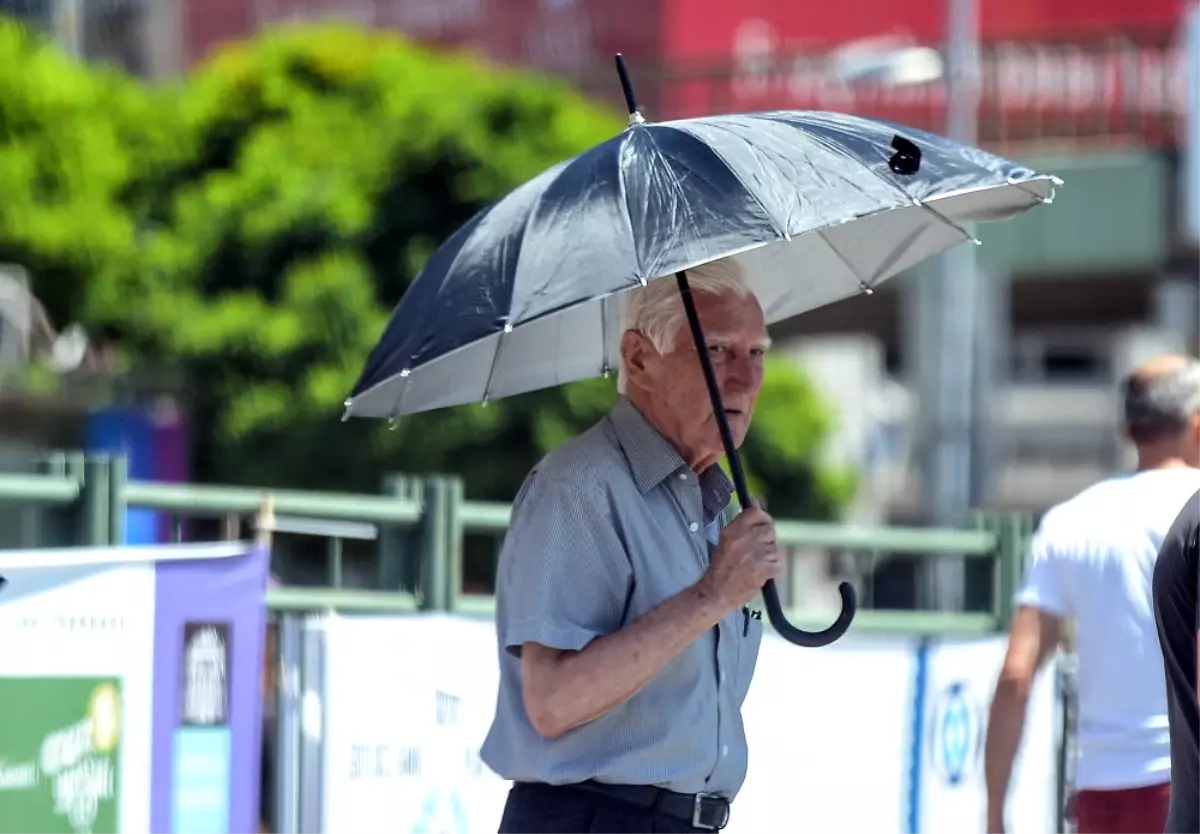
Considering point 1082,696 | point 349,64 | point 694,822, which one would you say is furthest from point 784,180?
point 349,64

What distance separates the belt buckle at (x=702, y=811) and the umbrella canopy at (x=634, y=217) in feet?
2.89

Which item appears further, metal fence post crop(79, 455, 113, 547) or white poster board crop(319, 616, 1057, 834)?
white poster board crop(319, 616, 1057, 834)

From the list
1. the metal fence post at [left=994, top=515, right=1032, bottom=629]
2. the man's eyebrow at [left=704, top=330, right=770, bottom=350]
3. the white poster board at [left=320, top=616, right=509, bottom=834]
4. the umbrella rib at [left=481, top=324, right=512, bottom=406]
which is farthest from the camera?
the metal fence post at [left=994, top=515, right=1032, bottom=629]

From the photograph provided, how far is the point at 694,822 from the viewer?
3.44 m

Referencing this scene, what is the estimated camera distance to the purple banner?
16.0 ft

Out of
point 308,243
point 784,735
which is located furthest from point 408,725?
point 308,243

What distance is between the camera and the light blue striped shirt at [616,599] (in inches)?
131

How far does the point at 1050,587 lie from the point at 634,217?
2056 millimetres

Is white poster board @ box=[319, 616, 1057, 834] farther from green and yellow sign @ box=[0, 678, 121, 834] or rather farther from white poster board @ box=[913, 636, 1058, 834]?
green and yellow sign @ box=[0, 678, 121, 834]

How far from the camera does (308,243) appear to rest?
736 inches

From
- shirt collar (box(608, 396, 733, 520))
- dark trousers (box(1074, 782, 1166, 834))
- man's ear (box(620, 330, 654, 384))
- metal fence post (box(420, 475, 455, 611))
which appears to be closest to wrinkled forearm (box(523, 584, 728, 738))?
shirt collar (box(608, 396, 733, 520))

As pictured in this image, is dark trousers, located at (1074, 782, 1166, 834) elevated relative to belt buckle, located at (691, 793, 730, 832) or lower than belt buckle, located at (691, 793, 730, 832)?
lower

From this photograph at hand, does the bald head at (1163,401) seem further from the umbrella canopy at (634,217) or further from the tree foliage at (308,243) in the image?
the tree foliage at (308,243)

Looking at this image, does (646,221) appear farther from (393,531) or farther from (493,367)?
(393,531)
